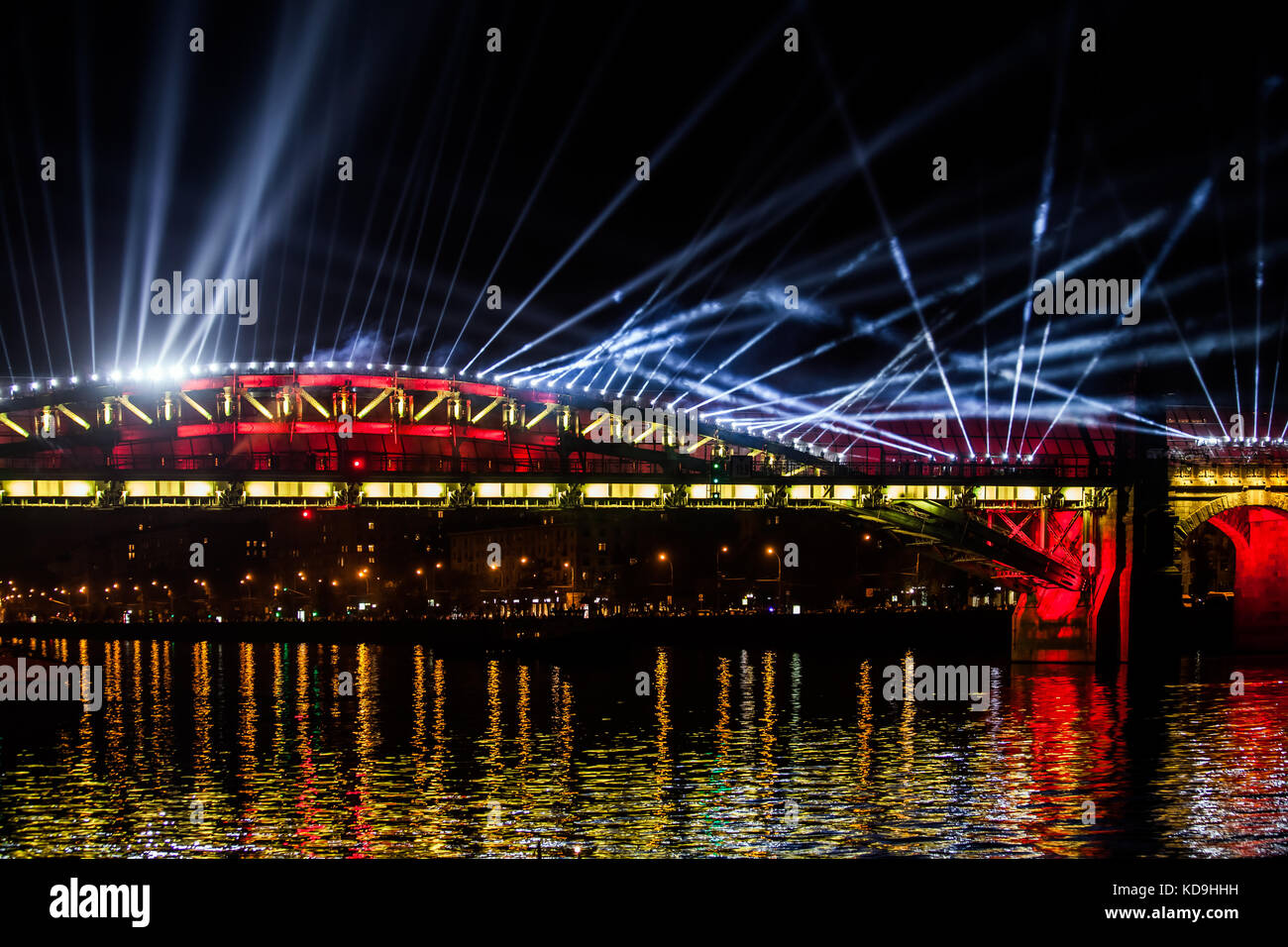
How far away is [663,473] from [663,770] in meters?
30.3

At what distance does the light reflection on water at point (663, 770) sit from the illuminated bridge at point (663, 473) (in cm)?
643

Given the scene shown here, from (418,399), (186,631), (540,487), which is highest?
(418,399)

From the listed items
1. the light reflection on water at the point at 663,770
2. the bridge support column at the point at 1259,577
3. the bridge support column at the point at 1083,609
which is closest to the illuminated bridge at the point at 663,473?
the bridge support column at the point at 1083,609

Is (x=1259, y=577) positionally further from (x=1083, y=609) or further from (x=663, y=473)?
(x=663, y=473)

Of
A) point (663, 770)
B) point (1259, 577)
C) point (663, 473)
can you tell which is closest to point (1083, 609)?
point (1259, 577)

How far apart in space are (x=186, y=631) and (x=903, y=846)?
117 meters

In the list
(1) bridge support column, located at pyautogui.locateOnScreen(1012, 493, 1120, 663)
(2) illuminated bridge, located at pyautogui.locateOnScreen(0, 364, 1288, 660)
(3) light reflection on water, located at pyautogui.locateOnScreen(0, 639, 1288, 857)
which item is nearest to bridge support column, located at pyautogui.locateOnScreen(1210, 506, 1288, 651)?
(2) illuminated bridge, located at pyautogui.locateOnScreen(0, 364, 1288, 660)

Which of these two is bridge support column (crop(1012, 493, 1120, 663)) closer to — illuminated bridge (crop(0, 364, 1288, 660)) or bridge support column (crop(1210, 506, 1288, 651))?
illuminated bridge (crop(0, 364, 1288, 660))
